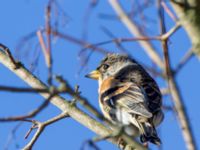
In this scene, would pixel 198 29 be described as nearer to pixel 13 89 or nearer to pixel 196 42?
pixel 196 42

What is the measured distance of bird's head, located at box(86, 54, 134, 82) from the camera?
24.5ft

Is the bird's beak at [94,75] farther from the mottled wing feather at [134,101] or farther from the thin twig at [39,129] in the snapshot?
the thin twig at [39,129]

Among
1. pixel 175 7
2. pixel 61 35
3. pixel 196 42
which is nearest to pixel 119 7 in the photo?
pixel 61 35

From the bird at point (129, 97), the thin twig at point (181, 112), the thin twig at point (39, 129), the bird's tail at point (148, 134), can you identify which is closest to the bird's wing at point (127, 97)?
the bird at point (129, 97)

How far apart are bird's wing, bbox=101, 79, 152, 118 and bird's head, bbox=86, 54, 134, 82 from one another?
0.77m

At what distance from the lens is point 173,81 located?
7.24 feet

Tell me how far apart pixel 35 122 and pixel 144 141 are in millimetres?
1124

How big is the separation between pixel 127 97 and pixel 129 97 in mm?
32

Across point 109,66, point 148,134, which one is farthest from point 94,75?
point 148,134

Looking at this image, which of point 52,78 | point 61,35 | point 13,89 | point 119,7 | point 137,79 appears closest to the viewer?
point 13,89

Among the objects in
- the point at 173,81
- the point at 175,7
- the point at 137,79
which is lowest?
the point at 173,81

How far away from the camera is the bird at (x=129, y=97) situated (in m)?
5.57

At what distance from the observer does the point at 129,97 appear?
237 inches

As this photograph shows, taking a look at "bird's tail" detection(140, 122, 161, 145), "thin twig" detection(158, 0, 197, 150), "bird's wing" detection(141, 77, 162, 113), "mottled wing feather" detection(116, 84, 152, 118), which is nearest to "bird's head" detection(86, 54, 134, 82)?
"bird's wing" detection(141, 77, 162, 113)
